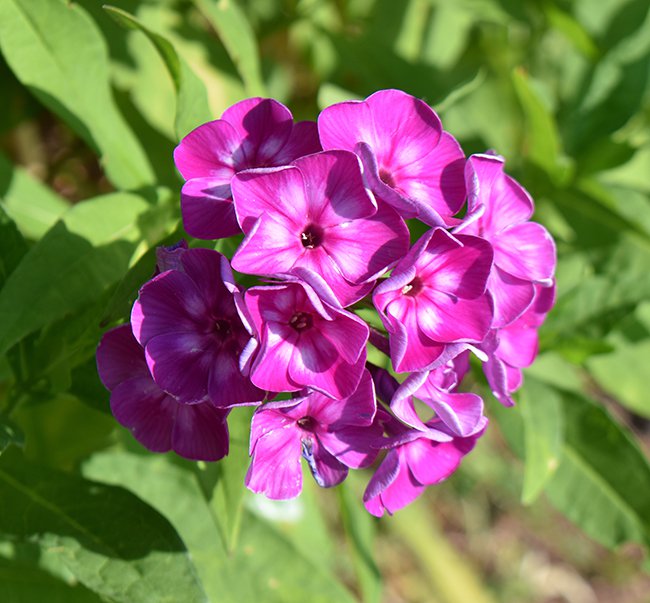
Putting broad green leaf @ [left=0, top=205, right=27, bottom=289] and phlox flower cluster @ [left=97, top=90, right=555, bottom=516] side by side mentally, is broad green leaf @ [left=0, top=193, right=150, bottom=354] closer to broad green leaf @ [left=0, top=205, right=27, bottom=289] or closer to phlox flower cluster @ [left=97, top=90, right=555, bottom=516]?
broad green leaf @ [left=0, top=205, right=27, bottom=289]

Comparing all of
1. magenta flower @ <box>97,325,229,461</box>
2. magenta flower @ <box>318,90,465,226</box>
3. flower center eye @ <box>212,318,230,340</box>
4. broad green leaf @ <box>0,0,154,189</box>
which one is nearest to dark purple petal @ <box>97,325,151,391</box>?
magenta flower @ <box>97,325,229,461</box>

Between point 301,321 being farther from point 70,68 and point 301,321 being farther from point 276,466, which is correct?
point 70,68

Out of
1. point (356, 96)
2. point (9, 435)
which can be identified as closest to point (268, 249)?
point (9, 435)

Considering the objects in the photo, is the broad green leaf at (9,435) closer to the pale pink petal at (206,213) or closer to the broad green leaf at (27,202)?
the pale pink petal at (206,213)

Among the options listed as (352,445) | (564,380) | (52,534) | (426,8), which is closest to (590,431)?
(564,380)

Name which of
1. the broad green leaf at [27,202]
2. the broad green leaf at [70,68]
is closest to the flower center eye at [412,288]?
the broad green leaf at [70,68]

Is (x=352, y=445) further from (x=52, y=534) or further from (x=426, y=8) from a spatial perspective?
(x=426, y=8)

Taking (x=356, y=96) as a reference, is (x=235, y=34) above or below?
above
